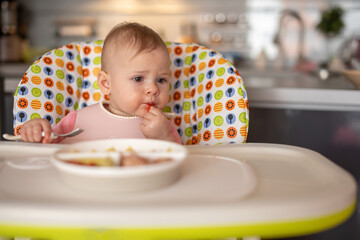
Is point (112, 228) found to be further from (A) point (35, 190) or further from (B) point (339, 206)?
(B) point (339, 206)

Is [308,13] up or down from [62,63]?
up

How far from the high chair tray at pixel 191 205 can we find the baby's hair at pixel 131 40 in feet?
1.55

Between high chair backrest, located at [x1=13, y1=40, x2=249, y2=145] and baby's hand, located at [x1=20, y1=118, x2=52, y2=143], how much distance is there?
20 centimetres

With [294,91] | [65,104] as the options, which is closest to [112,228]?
[65,104]

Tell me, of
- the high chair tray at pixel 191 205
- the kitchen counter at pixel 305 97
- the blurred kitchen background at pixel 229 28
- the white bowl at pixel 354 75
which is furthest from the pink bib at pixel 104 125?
the blurred kitchen background at pixel 229 28

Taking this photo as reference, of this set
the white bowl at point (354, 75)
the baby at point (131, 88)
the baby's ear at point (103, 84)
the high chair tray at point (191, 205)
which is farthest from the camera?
the white bowl at point (354, 75)

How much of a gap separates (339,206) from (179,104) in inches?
31.1

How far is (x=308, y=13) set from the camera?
297 centimetres

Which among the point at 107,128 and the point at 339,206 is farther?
the point at 107,128

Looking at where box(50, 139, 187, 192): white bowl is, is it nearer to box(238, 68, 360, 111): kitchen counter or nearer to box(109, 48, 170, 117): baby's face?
box(109, 48, 170, 117): baby's face

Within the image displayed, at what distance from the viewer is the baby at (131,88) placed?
44.0 inches

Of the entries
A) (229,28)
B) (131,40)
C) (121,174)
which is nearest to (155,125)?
(131,40)

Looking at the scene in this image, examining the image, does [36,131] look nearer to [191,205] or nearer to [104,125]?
[104,125]

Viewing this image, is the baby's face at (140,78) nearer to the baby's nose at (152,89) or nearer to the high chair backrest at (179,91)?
the baby's nose at (152,89)
